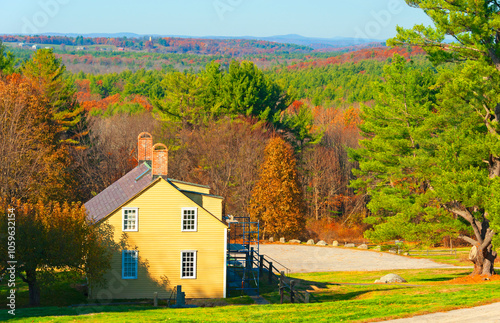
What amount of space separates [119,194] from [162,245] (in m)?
4.57

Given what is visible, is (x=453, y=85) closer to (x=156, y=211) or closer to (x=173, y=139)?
(x=156, y=211)

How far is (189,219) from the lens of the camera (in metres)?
30.1

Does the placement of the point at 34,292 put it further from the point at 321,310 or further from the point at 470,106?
the point at 470,106

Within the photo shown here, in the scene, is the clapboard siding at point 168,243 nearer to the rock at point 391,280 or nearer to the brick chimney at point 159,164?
the brick chimney at point 159,164

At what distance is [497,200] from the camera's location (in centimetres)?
2583

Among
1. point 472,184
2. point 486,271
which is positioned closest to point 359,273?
point 486,271

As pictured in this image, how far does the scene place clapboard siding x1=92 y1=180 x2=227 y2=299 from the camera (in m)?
29.7

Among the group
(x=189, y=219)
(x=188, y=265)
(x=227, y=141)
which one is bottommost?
(x=188, y=265)

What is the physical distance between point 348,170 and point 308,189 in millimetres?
9063

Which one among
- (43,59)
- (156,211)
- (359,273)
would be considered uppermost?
(43,59)

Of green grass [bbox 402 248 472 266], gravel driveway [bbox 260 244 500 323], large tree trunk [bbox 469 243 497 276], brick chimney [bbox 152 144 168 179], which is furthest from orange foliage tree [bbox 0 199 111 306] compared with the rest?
green grass [bbox 402 248 472 266]

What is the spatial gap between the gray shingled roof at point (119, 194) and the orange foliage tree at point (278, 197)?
22.2m

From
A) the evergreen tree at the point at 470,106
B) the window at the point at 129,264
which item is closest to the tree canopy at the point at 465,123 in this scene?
the evergreen tree at the point at 470,106

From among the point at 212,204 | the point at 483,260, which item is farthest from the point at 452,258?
the point at 212,204
